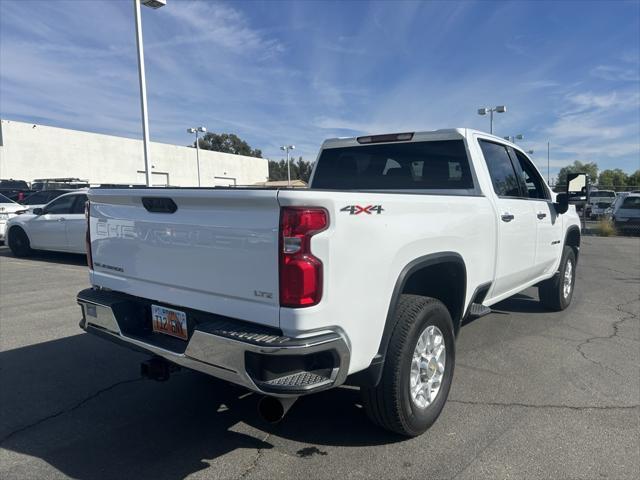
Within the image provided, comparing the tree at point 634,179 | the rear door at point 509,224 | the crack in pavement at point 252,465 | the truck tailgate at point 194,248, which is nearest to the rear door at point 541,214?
the rear door at point 509,224

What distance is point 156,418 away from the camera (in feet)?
11.5

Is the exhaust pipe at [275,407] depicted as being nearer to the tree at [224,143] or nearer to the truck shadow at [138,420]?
the truck shadow at [138,420]

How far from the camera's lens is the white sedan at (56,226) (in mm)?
10719

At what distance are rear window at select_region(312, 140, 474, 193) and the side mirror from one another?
76.7 inches

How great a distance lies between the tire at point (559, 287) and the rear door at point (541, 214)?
0.43 meters

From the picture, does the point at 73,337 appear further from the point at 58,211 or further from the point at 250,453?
the point at 58,211

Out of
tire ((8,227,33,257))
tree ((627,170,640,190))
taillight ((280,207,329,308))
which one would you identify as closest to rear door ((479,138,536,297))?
taillight ((280,207,329,308))

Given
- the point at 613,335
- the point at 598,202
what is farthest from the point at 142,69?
the point at 598,202

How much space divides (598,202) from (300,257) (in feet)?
103

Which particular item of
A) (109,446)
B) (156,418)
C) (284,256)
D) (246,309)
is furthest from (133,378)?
(284,256)

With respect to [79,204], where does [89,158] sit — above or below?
above

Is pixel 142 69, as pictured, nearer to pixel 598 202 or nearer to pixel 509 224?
pixel 509 224

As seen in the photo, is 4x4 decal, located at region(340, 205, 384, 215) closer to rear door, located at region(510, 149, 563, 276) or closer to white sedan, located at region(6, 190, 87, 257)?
rear door, located at region(510, 149, 563, 276)

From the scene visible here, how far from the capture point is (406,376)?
2.94 meters
